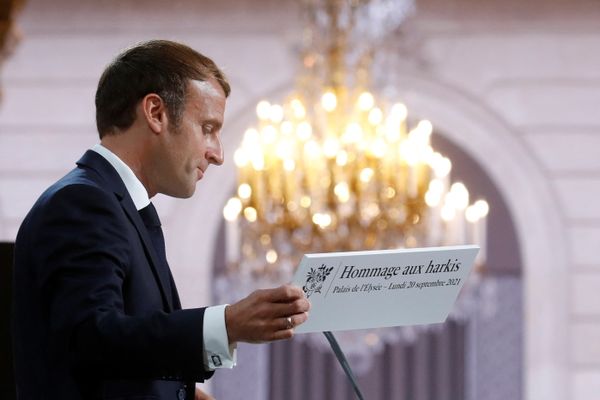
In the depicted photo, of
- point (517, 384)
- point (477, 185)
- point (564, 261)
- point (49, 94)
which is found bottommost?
point (517, 384)

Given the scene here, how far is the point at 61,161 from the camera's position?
8.70 m

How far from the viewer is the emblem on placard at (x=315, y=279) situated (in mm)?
1915

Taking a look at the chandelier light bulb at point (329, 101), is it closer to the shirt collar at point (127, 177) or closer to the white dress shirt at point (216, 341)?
the shirt collar at point (127, 177)

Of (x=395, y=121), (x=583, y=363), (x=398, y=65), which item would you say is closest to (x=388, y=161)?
(x=395, y=121)

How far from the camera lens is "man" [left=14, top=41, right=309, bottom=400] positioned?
176 centimetres

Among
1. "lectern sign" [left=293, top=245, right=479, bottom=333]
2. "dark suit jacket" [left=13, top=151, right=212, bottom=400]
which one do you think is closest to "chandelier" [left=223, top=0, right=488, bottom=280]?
"lectern sign" [left=293, top=245, right=479, bottom=333]

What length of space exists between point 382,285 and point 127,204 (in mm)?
433

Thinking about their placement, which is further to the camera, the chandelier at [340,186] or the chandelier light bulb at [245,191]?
the chandelier light bulb at [245,191]

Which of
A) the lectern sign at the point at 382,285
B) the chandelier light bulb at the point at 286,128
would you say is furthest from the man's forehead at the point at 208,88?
the chandelier light bulb at the point at 286,128

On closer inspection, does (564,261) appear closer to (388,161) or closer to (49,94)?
(388,161)

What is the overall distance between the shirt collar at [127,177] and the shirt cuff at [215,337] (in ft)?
0.89

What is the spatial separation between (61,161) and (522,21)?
3378mm

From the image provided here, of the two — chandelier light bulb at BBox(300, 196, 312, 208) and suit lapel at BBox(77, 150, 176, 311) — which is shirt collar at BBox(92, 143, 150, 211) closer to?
suit lapel at BBox(77, 150, 176, 311)

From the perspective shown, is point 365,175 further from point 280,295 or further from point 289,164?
point 280,295
